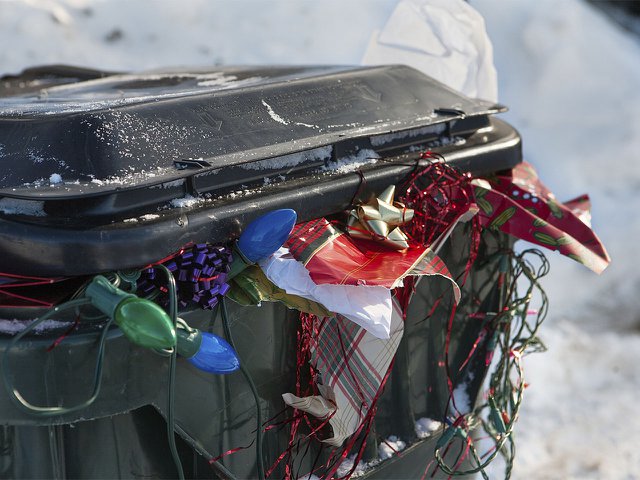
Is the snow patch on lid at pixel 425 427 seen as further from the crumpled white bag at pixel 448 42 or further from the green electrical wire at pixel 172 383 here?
the crumpled white bag at pixel 448 42

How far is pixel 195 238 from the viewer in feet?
5.03

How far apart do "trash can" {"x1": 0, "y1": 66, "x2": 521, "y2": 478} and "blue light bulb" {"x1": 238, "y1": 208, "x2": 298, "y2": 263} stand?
54 millimetres

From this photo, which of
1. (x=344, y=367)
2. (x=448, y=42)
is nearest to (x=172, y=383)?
(x=344, y=367)

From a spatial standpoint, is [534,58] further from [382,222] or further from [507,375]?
[382,222]

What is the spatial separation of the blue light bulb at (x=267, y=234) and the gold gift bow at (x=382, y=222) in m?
0.25

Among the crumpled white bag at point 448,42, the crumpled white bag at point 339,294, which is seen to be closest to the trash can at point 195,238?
the crumpled white bag at point 339,294

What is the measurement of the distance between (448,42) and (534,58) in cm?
322

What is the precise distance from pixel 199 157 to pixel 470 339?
1012 millimetres

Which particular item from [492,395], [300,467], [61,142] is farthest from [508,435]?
[61,142]

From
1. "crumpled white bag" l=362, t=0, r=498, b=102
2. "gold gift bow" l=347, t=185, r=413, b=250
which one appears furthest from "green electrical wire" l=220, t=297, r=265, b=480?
"crumpled white bag" l=362, t=0, r=498, b=102

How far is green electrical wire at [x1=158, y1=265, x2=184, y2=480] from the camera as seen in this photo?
4.59ft

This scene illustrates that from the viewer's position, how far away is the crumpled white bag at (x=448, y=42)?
305 centimetres

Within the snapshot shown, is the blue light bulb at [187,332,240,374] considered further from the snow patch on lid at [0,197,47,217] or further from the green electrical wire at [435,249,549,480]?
the green electrical wire at [435,249,549,480]

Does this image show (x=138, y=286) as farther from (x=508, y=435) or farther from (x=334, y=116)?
(x=508, y=435)
